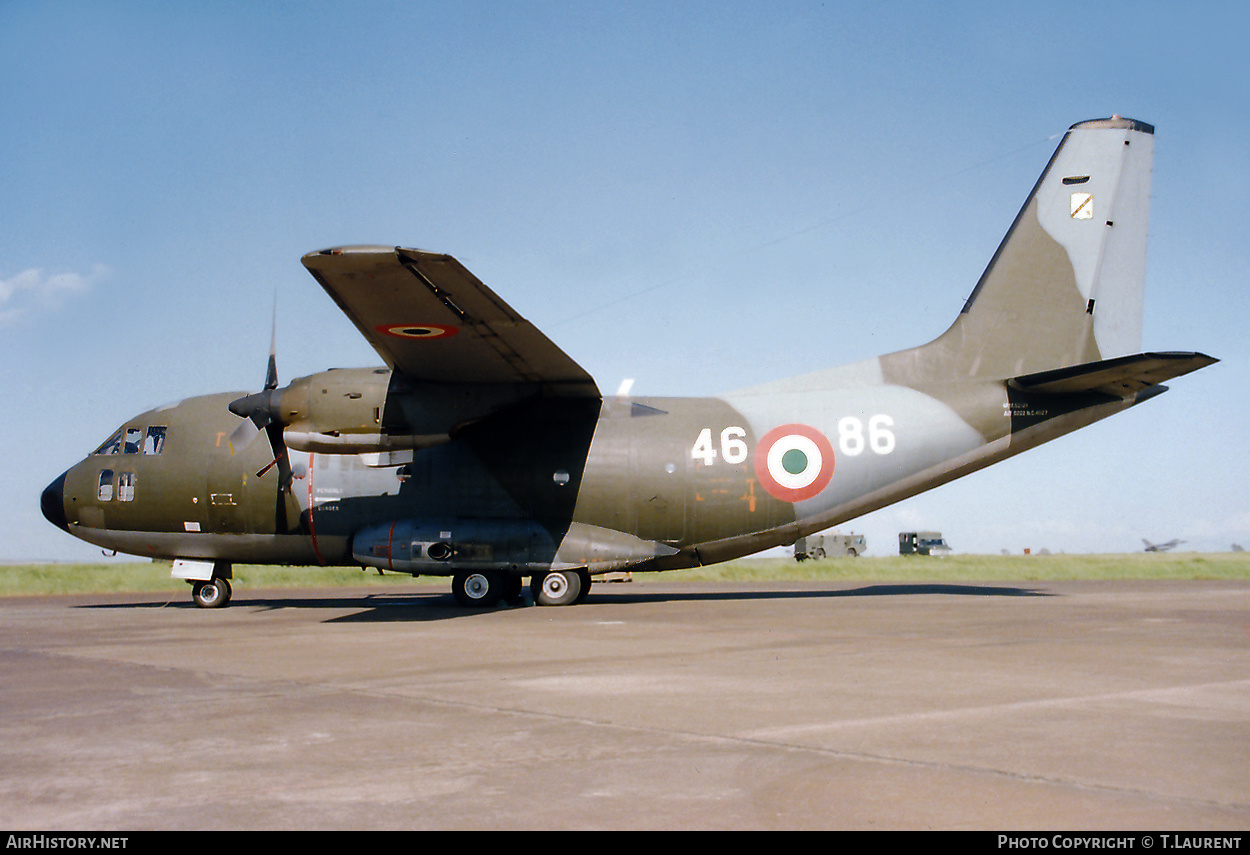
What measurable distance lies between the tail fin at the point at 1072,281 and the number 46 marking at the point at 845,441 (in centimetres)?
158

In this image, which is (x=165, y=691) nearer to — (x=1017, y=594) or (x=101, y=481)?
(x=101, y=481)

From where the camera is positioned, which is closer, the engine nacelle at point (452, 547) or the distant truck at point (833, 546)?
the engine nacelle at point (452, 547)

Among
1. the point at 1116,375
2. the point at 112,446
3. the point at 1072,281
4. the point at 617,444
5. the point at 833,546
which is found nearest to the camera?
the point at 1116,375

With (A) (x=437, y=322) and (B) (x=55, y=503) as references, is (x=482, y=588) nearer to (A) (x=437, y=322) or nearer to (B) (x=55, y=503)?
(A) (x=437, y=322)

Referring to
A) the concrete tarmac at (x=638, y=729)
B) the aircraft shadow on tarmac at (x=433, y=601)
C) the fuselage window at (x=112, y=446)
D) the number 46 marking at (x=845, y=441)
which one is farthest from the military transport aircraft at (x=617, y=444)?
the concrete tarmac at (x=638, y=729)

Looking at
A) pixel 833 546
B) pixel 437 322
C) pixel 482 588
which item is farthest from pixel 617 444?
pixel 833 546

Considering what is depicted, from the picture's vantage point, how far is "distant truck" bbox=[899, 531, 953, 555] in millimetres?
72250

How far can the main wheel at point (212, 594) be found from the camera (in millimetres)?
20203

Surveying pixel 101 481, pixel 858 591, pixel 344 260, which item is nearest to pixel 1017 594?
pixel 858 591

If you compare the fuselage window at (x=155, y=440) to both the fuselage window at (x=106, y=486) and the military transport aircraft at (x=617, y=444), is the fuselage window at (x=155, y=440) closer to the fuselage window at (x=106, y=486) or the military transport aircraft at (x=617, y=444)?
the military transport aircraft at (x=617, y=444)

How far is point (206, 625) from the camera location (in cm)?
1541

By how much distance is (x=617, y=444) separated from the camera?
19.3 m

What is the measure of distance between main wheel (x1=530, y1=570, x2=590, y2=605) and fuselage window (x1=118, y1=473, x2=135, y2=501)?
8.86 meters

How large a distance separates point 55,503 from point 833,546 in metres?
51.1
